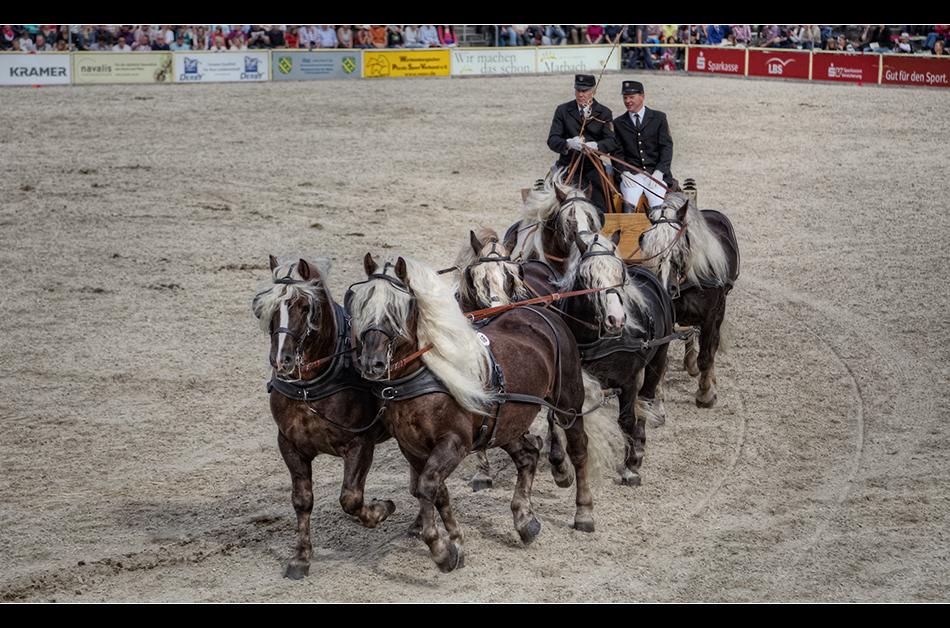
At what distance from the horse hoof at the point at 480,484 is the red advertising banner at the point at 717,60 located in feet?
71.8

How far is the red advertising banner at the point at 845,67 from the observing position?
78.9ft

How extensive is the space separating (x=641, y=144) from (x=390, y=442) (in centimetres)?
380

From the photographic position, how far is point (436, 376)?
541 centimetres

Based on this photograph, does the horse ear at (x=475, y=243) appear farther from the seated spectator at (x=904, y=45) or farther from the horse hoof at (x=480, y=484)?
the seated spectator at (x=904, y=45)

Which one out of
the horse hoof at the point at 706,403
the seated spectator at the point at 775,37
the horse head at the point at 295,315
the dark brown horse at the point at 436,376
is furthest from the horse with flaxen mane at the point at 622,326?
the seated spectator at the point at 775,37

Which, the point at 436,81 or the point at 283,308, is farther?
the point at 436,81

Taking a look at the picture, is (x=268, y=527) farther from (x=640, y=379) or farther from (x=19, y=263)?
(x=19, y=263)

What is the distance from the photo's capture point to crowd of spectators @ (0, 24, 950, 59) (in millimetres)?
24203

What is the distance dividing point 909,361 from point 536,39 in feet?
67.5

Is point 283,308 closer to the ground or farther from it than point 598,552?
farther from it

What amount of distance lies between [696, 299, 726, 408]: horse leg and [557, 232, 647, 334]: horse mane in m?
1.54

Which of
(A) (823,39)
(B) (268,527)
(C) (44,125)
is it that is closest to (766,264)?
(B) (268,527)

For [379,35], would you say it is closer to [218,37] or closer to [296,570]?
[218,37]

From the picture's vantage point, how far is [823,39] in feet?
86.5
